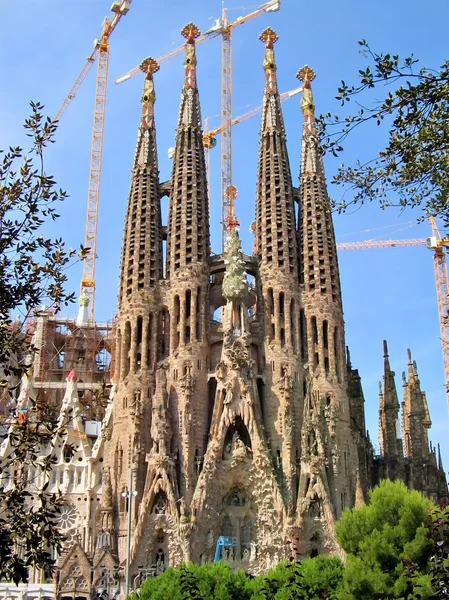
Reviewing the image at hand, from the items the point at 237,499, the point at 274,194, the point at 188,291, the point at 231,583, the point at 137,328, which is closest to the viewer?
the point at 231,583

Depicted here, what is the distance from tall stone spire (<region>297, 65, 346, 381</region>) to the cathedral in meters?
0.08

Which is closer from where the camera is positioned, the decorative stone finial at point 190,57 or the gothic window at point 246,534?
the gothic window at point 246,534

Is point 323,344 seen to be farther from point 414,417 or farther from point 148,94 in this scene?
point 148,94

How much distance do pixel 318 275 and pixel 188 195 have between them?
27.4 feet

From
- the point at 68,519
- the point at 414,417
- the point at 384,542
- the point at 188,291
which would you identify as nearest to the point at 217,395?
the point at 188,291

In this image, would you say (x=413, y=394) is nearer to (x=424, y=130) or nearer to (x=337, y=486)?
(x=337, y=486)

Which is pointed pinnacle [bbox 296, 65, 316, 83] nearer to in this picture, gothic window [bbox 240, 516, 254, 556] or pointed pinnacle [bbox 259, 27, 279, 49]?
pointed pinnacle [bbox 259, 27, 279, 49]

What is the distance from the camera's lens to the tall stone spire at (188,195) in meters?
43.6

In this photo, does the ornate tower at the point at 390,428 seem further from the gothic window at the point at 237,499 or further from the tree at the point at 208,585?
the tree at the point at 208,585

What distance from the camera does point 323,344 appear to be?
4278 cm

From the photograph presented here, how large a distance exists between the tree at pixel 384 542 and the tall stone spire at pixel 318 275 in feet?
49.8

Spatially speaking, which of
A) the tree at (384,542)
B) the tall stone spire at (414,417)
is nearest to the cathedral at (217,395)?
the tall stone spire at (414,417)

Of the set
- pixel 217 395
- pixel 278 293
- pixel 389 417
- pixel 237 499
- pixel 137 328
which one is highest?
pixel 278 293

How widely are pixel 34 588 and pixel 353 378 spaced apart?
70.2 ft
